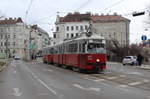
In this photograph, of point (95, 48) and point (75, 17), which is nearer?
point (95, 48)

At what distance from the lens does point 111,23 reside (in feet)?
512

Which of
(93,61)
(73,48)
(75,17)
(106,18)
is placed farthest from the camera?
(106,18)

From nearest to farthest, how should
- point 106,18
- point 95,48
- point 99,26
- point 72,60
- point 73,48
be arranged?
point 95,48 → point 73,48 → point 72,60 → point 99,26 → point 106,18

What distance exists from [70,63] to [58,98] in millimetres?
23437

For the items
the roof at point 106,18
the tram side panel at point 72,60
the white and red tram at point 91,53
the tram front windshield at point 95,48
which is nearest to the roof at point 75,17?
the roof at point 106,18

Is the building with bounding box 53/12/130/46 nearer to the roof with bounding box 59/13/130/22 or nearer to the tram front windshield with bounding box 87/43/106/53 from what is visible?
the roof with bounding box 59/13/130/22

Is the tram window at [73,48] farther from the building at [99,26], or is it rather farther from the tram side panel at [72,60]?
the building at [99,26]

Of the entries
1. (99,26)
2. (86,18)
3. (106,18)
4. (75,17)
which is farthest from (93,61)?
(106,18)

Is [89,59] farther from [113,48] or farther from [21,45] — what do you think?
[21,45]

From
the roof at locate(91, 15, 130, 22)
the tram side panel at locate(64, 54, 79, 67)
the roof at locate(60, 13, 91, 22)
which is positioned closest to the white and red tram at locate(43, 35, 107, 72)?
the tram side panel at locate(64, 54, 79, 67)

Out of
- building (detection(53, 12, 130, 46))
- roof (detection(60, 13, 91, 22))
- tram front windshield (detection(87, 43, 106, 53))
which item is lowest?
tram front windshield (detection(87, 43, 106, 53))

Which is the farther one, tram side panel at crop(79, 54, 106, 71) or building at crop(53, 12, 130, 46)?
building at crop(53, 12, 130, 46)

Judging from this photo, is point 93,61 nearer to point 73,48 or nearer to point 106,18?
point 73,48

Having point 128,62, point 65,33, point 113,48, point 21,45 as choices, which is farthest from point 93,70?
point 21,45
